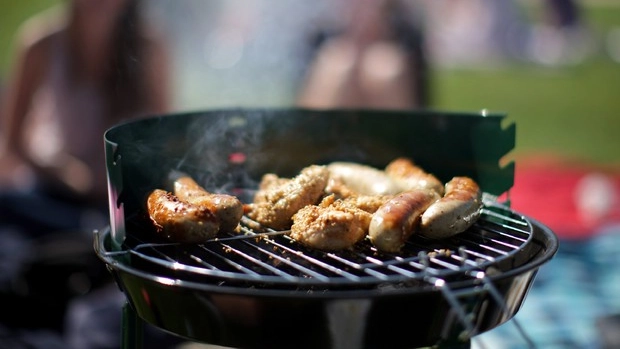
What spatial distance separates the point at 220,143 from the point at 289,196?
2.34 ft

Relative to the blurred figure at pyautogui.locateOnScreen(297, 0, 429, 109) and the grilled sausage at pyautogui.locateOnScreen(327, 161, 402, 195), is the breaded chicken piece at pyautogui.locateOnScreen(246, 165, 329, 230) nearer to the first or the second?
the grilled sausage at pyautogui.locateOnScreen(327, 161, 402, 195)

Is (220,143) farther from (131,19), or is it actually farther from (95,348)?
(131,19)

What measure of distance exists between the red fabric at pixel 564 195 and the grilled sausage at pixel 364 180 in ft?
9.75

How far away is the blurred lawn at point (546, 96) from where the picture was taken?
1114cm

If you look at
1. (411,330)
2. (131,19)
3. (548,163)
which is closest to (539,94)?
(548,163)

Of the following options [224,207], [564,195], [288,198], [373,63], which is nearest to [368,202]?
[288,198]

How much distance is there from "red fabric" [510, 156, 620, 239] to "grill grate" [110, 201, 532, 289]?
3.25 metres

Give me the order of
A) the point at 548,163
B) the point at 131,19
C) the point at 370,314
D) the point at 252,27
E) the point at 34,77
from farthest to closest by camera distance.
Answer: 1. the point at 252,27
2. the point at 548,163
3. the point at 34,77
4. the point at 131,19
5. the point at 370,314

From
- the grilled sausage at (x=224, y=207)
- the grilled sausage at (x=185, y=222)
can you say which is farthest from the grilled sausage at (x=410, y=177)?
the grilled sausage at (x=185, y=222)

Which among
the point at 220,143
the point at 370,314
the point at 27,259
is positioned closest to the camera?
the point at 370,314

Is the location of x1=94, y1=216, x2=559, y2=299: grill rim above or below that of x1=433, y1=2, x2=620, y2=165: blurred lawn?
above

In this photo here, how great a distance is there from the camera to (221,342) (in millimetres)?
1980

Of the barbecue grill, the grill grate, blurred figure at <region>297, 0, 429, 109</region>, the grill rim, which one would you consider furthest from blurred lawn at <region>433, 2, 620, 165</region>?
the grill rim

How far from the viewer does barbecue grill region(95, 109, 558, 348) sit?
189cm
